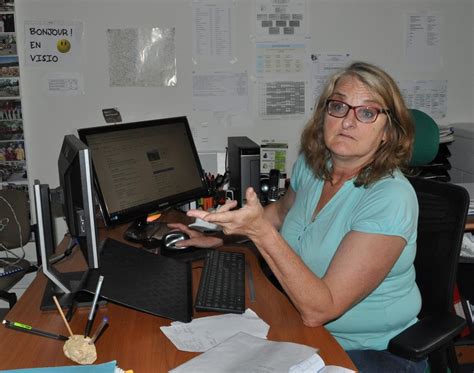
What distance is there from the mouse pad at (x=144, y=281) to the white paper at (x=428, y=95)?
1.94 metres

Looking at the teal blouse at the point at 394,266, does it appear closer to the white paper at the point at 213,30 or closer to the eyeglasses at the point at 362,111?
the eyeglasses at the point at 362,111

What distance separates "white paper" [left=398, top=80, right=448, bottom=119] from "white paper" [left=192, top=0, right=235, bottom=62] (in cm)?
101

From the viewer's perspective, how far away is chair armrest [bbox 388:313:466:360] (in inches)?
51.3

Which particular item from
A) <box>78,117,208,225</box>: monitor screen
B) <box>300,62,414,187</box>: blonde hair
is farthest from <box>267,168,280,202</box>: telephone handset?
<box>300,62,414,187</box>: blonde hair

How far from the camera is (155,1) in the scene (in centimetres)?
274

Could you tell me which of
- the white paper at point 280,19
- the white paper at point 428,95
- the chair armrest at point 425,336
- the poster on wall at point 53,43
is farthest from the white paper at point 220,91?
the chair armrest at point 425,336

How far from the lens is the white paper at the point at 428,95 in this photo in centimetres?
299

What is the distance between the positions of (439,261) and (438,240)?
0.06 metres

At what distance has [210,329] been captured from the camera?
1.23 m

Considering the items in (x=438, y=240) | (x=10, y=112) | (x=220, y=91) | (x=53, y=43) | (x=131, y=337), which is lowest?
(x=131, y=337)

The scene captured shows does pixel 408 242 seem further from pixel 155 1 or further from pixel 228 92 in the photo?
pixel 155 1

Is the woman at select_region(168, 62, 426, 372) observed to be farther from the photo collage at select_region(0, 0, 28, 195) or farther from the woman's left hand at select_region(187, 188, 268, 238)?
the photo collage at select_region(0, 0, 28, 195)

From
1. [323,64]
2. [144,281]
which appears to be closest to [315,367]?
[144,281]

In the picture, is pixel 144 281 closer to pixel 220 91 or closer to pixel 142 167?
pixel 142 167
